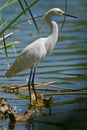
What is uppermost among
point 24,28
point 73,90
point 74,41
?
point 73,90

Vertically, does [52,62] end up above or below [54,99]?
below

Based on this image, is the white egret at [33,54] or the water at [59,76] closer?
the water at [59,76]

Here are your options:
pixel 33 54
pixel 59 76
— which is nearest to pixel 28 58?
pixel 33 54

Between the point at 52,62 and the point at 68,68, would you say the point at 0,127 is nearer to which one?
the point at 68,68

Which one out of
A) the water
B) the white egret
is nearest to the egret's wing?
the white egret

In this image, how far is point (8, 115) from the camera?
3.78 m

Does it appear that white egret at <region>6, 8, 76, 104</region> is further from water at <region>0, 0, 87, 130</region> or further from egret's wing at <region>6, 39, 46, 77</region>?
water at <region>0, 0, 87, 130</region>

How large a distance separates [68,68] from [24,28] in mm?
5914

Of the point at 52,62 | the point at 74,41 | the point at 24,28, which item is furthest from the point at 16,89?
the point at 24,28

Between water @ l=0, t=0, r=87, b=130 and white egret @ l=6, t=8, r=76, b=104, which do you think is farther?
white egret @ l=6, t=8, r=76, b=104

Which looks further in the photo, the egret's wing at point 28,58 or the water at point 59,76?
the egret's wing at point 28,58

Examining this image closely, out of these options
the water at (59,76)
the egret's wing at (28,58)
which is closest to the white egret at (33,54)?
the egret's wing at (28,58)

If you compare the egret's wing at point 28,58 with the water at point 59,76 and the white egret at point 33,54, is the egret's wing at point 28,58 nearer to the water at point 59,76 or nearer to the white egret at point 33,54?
the white egret at point 33,54

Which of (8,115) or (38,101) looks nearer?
(8,115)
